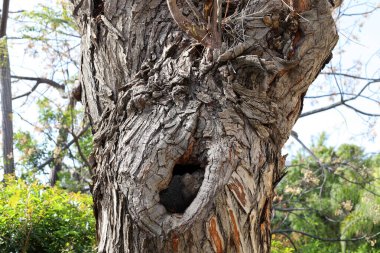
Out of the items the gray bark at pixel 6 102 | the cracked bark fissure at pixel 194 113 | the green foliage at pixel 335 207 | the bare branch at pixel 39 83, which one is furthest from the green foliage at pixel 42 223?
the green foliage at pixel 335 207

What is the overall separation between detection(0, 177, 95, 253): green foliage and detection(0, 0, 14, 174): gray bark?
4087mm

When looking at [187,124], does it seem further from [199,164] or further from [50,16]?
[50,16]

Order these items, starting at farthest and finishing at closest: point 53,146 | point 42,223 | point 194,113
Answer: point 53,146 → point 42,223 → point 194,113

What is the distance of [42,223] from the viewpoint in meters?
5.33

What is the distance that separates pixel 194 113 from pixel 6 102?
8.93 metres

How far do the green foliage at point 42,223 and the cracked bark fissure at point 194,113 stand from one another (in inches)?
66.5

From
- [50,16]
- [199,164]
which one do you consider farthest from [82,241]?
[50,16]

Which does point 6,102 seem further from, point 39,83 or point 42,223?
point 42,223

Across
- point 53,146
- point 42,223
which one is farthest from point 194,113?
point 53,146

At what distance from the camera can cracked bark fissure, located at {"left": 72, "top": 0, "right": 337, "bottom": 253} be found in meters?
3.15

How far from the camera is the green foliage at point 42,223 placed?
203 inches

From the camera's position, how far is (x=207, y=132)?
328cm

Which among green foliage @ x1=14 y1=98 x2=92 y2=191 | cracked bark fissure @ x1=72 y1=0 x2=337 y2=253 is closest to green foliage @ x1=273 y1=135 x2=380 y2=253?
green foliage @ x1=14 y1=98 x2=92 y2=191

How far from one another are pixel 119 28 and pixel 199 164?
1128 mm
